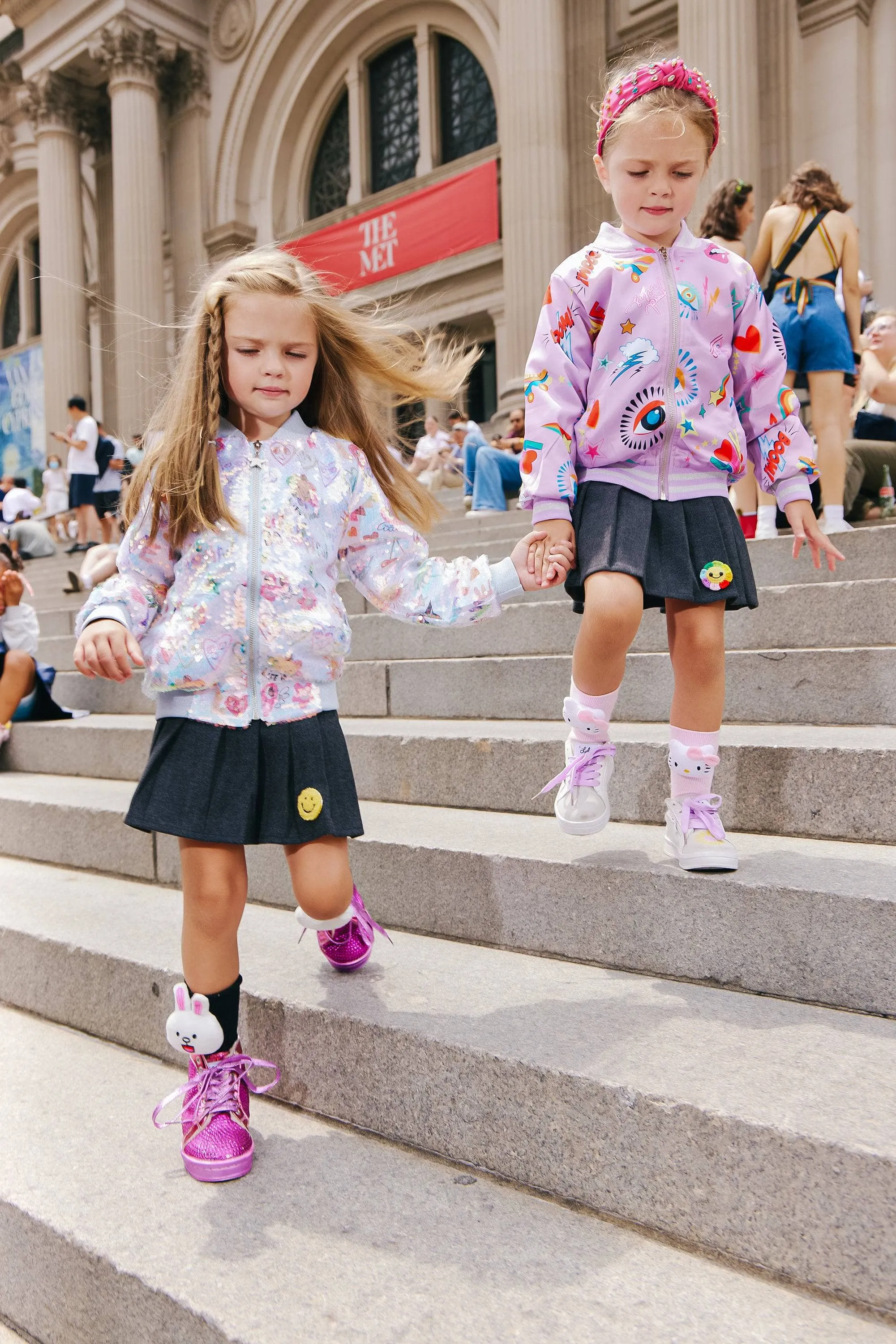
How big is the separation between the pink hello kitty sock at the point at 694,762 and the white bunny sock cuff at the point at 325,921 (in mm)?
795

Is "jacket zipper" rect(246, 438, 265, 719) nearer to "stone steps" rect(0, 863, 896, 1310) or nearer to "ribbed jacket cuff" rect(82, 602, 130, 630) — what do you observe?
"ribbed jacket cuff" rect(82, 602, 130, 630)

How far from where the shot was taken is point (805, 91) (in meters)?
11.8

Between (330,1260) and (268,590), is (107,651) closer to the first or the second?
(268,590)

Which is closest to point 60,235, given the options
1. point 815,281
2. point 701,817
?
point 815,281

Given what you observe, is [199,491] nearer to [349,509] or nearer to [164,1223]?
[349,509]

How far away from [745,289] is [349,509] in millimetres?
1071

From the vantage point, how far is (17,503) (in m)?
14.7

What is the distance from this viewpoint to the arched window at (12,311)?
28.0 meters

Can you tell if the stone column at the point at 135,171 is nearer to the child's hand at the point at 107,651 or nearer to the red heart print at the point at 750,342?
the red heart print at the point at 750,342

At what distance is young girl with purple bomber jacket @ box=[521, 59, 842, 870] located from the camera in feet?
7.09

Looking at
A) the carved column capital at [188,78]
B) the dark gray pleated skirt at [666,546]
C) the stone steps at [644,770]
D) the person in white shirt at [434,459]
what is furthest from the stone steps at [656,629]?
the carved column capital at [188,78]

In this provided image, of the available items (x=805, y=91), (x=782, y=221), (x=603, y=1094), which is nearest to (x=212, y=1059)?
(x=603, y=1094)

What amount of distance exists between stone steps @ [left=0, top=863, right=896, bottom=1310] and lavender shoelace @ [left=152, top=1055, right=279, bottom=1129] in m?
0.13

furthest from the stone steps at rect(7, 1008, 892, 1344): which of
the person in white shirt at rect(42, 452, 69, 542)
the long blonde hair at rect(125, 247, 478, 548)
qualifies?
the person in white shirt at rect(42, 452, 69, 542)
